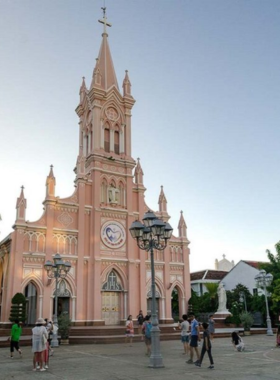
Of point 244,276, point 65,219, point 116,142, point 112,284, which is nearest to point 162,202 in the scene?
point 116,142

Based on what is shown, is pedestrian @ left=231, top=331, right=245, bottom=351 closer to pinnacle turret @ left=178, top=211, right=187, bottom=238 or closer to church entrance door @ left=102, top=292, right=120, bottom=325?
church entrance door @ left=102, top=292, right=120, bottom=325

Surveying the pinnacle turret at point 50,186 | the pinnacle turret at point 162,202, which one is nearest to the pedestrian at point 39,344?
the pinnacle turret at point 50,186

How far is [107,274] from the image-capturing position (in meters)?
34.0

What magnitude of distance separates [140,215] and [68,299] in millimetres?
9847

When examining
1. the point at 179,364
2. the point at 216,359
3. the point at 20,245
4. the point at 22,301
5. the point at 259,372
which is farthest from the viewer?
the point at 20,245

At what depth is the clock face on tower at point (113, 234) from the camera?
3456 cm

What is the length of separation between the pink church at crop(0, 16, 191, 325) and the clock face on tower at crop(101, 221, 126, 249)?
9 centimetres

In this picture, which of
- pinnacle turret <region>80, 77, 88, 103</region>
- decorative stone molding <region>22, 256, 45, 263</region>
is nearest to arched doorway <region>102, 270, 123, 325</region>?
decorative stone molding <region>22, 256, 45, 263</region>

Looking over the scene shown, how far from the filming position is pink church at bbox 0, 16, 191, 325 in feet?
102

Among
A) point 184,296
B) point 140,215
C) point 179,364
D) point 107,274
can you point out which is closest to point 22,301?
point 107,274

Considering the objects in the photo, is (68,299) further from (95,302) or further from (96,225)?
(96,225)

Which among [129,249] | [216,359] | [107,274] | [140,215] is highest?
[140,215]

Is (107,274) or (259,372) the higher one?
(107,274)

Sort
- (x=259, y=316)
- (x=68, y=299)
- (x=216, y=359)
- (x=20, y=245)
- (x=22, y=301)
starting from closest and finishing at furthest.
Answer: (x=216, y=359) < (x=22, y=301) < (x=20, y=245) < (x=68, y=299) < (x=259, y=316)
